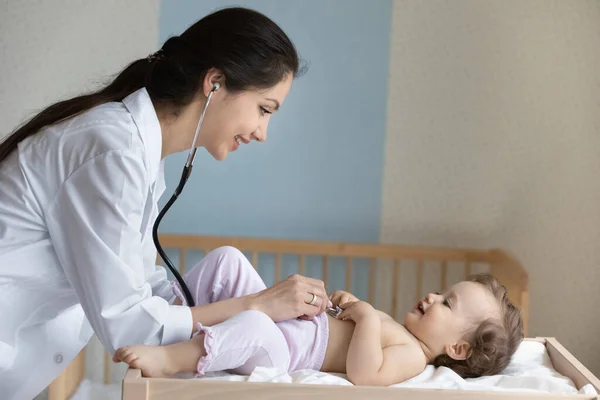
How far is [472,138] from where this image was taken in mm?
2707

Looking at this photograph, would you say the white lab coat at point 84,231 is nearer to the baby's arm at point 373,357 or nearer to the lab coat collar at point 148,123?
the lab coat collar at point 148,123

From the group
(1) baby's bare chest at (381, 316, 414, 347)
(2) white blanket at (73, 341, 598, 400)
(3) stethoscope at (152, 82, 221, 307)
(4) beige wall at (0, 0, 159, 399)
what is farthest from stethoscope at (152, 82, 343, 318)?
(4) beige wall at (0, 0, 159, 399)

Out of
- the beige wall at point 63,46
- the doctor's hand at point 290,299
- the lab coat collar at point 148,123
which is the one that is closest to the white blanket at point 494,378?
the doctor's hand at point 290,299

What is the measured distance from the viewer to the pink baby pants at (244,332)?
1.35 meters

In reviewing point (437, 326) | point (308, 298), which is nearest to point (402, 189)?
point (437, 326)

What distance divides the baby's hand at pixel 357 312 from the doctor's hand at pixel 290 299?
95mm

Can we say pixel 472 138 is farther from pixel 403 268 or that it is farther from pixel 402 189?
pixel 403 268

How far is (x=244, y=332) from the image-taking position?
1.37m

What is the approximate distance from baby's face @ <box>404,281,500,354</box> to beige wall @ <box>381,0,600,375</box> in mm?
1008

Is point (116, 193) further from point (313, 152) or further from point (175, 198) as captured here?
point (313, 152)

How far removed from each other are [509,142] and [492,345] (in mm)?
1234

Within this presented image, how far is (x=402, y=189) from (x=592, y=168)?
650mm

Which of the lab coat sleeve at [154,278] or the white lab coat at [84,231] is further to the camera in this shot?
the lab coat sleeve at [154,278]

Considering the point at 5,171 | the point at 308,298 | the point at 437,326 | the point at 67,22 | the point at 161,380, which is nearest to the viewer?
the point at 161,380
